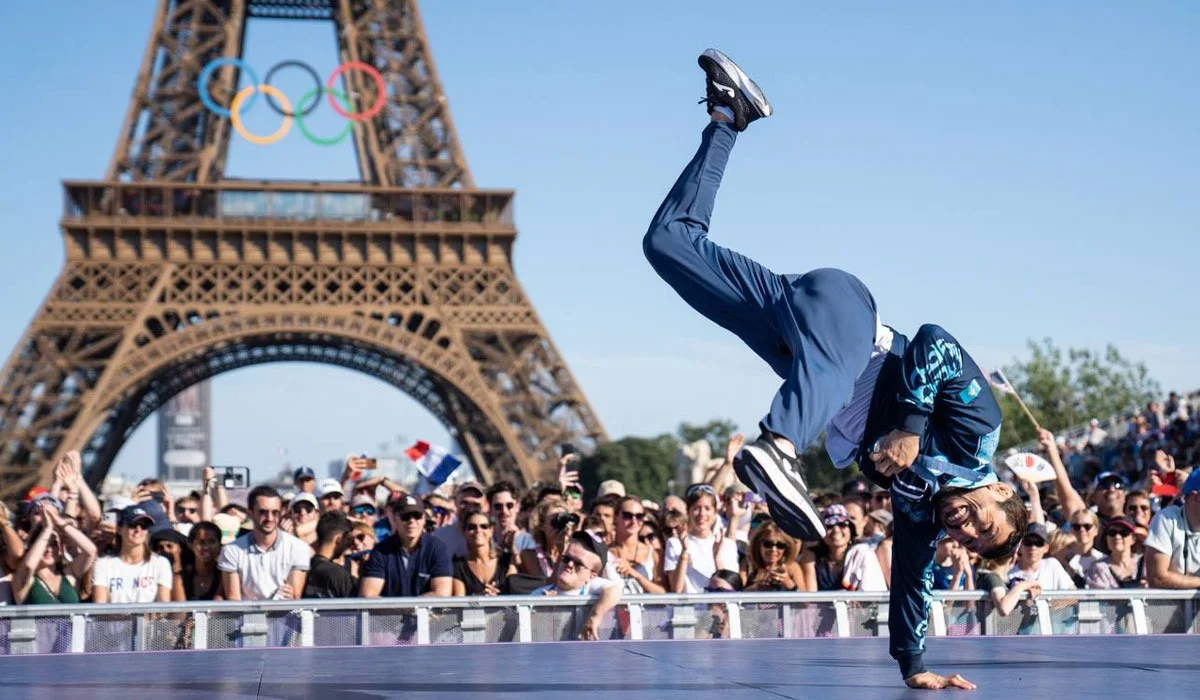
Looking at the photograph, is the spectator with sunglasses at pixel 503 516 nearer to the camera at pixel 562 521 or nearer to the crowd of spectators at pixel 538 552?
the crowd of spectators at pixel 538 552

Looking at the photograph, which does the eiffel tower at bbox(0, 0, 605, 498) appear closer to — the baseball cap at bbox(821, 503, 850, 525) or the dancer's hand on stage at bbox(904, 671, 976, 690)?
the baseball cap at bbox(821, 503, 850, 525)

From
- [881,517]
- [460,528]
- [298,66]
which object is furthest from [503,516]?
[298,66]

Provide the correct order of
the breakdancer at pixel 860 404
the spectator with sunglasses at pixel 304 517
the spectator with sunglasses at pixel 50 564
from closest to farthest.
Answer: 1. the breakdancer at pixel 860 404
2. the spectator with sunglasses at pixel 50 564
3. the spectator with sunglasses at pixel 304 517

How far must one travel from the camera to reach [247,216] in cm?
3900

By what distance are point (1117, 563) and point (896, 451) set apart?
16.8 ft

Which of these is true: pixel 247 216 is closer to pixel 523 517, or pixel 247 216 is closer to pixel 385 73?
pixel 385 73

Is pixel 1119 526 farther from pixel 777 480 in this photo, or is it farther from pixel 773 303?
pixel 777 480

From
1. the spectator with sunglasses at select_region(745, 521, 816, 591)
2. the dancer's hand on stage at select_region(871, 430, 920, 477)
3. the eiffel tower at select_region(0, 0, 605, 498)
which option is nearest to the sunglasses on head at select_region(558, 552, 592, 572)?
the spectator with sunglasses at select_region(745, 521, 816, 591)

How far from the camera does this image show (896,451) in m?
4.98

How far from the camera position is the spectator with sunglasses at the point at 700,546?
9531 millimetres

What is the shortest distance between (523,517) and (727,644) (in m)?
4.32

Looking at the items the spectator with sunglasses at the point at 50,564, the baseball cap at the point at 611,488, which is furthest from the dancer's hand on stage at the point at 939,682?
the baseball cap at the point at 611,488

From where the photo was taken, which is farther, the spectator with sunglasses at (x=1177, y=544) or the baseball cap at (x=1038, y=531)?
the baseball cap at (x=1038, y=531)

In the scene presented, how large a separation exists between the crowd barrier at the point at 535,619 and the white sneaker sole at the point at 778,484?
131 inches
